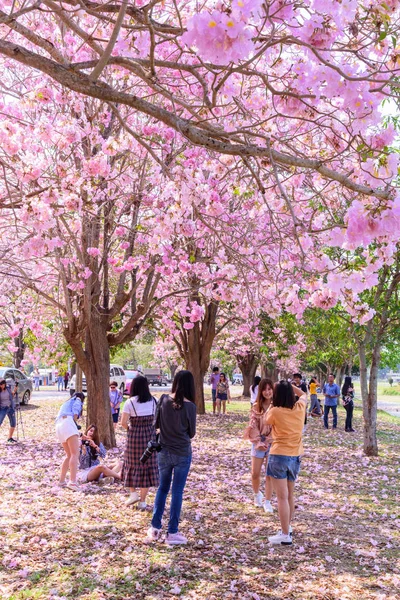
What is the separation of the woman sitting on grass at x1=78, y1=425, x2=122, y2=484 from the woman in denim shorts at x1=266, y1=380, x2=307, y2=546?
3271 millimetres

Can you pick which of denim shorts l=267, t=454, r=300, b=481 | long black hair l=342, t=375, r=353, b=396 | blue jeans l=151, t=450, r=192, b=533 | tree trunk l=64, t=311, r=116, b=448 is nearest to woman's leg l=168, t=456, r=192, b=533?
blue jeans l=151, t=450, r=192, b=533

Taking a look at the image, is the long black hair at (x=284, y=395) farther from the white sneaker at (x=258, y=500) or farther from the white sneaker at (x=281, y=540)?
the white sneaker at (x=258, y=500)

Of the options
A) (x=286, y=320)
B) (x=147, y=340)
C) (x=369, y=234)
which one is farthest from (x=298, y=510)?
(x=147, y=340)

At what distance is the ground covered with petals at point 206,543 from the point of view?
16.1ft

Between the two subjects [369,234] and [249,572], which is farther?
[249,572]

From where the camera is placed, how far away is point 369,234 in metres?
4.17

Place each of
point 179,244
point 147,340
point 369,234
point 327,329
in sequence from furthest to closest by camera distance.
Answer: point 147,340, point 327,329, point 179,244, point 369,234

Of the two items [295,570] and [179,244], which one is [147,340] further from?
[295,570]

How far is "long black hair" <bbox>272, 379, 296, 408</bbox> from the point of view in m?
6.06

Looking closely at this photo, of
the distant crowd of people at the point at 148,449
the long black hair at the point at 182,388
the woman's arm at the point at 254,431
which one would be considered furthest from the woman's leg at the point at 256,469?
the long black hair at the point at 182,388

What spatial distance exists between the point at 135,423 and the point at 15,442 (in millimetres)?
7044

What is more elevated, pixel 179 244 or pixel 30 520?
pixel 179 244

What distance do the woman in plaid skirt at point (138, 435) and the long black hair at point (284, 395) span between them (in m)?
1.88

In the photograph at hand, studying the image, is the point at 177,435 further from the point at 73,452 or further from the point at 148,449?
the point at 73,452
